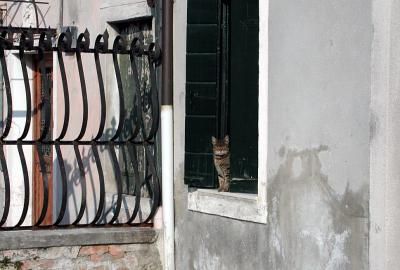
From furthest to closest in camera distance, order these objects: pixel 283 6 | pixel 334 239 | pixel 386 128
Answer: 1. pixel 283 6
2. pixel 334 239
3. pixel 386 128

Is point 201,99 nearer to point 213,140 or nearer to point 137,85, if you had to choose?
point 213,140

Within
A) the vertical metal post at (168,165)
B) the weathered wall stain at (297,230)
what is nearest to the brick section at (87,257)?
the vertical metal post at (168,165)

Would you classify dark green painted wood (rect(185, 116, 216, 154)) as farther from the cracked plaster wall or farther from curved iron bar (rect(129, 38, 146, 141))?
the cracked plaster wall

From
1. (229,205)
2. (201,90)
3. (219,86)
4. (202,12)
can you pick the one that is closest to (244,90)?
(219,86)

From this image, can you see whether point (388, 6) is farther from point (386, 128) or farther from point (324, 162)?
point (324, 162)

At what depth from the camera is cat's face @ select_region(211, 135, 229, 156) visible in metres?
7.46

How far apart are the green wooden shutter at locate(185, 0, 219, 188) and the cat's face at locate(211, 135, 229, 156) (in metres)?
0.13

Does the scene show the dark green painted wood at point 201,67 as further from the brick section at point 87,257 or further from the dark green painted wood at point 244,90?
the brick section at point 87,257

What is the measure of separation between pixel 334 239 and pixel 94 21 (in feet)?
14.1

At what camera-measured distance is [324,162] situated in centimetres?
607

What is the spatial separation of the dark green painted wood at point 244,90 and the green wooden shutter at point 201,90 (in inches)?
5.6

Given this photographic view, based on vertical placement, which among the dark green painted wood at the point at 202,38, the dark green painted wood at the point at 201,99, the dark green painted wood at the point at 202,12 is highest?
the dark green painted wood at the point at 202,12

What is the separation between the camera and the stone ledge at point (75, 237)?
7.53 metres

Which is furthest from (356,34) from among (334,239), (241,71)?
(241,71)
